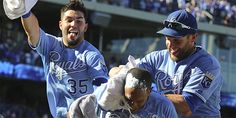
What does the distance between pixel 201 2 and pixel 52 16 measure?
701 centimetres

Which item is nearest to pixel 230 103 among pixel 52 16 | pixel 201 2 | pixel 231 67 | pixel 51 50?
pixel 231 67

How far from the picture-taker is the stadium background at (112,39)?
69.7 feet

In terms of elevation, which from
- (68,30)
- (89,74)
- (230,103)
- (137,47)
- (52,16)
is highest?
(68,30)

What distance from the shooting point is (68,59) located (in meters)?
4.96

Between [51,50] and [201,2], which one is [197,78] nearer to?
[51,50]

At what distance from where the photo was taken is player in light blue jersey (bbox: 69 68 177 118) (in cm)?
305

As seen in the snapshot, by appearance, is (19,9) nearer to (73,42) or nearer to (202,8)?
(73,42)

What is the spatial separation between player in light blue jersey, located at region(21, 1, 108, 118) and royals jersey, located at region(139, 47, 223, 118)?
61 centimetres

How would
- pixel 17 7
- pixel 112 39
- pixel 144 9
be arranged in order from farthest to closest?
pixel 112 39
pixel 144 9
pixel 17 7

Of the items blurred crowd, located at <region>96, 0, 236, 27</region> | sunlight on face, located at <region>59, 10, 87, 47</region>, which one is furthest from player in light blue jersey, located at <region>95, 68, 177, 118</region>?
blurred crowd, located at <region>96, 0, 236, 27</region>

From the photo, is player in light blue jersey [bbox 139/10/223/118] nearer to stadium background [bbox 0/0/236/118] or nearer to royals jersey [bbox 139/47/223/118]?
royals jersey [bbox 139/47/223/118]

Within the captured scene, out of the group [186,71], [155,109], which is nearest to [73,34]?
[186,71]

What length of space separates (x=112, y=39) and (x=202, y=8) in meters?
5.01

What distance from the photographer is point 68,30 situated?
4.86m
